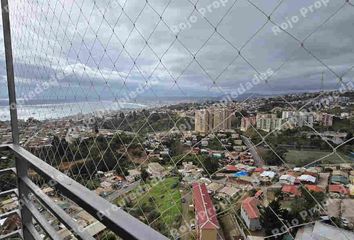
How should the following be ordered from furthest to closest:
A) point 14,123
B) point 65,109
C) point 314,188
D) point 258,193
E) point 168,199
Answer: point 65,109 → point 14,123 → point 168,199 → point 258,193 → point 314,188

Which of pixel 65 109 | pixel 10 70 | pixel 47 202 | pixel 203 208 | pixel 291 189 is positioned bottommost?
pixel 47 202

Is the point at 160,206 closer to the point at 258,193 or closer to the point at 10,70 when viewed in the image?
the point at 258,193

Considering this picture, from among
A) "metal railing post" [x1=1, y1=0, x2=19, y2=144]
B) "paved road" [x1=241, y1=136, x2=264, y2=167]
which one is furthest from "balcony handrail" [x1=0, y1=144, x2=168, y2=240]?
"metal railing post" [x1=1, y1=0, x2=19, y2=144]

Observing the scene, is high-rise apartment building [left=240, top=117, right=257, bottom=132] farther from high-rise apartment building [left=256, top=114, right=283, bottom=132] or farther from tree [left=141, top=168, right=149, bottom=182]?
tree [left=141, top=168, right=149, bottom=182]

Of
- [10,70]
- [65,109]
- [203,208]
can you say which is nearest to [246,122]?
[203,208]

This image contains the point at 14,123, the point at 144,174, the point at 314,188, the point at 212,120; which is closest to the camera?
the point at 314,188

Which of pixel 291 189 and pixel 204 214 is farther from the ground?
pixel 291 189
